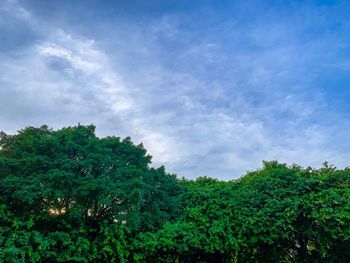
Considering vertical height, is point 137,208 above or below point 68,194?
below

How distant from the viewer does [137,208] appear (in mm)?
10461

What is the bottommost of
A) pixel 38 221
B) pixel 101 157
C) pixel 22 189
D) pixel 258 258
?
pixel 258 258

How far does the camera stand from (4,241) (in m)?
9.39

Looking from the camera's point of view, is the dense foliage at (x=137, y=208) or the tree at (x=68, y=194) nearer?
the tree at (x=68, y=194)

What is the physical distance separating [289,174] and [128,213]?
18.2 feet

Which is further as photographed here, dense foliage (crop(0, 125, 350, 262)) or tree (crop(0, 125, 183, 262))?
dense foliage (crop(0, 125, 350, 262))

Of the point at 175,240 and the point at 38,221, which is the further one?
the point at 175,240

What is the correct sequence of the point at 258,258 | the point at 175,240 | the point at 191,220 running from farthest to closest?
1. the point at 258,258
2. the point at 191,220
3. the point at 175,240

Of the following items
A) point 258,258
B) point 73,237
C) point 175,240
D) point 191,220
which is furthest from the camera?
point 258,258

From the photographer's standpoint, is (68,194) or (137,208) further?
(137,208)

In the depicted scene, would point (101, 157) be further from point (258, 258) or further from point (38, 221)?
point (258, 258)

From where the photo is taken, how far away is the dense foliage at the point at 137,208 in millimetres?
9836

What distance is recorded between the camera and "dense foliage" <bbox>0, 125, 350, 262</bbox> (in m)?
9.84

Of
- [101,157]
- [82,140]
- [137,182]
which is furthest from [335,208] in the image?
[82,140]
